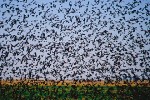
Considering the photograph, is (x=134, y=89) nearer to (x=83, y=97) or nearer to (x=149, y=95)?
(x=149, y=95)

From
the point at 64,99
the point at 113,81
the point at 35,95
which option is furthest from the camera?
the point at 113,81

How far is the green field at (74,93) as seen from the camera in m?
12.3

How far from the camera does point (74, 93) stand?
1315 centimetres

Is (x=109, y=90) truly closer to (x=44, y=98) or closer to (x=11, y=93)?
(x=44, y=98)

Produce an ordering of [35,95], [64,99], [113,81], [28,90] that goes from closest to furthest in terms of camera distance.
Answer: [64,99] < [35,95] < [28,90] < [113,81]

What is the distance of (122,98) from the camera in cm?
1215

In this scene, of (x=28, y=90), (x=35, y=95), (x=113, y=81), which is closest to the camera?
(x=35, y=95)

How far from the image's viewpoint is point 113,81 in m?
18.2

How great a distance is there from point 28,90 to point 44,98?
2.29m

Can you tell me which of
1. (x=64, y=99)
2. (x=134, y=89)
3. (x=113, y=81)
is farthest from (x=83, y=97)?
(x=113, y=81)

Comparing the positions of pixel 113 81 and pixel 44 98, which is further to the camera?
pixel 113 81

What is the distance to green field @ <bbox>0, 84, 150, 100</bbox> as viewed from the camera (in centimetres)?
1226

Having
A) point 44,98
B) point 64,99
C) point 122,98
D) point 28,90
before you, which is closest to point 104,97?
point 122,98

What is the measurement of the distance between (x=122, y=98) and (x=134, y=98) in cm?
71
